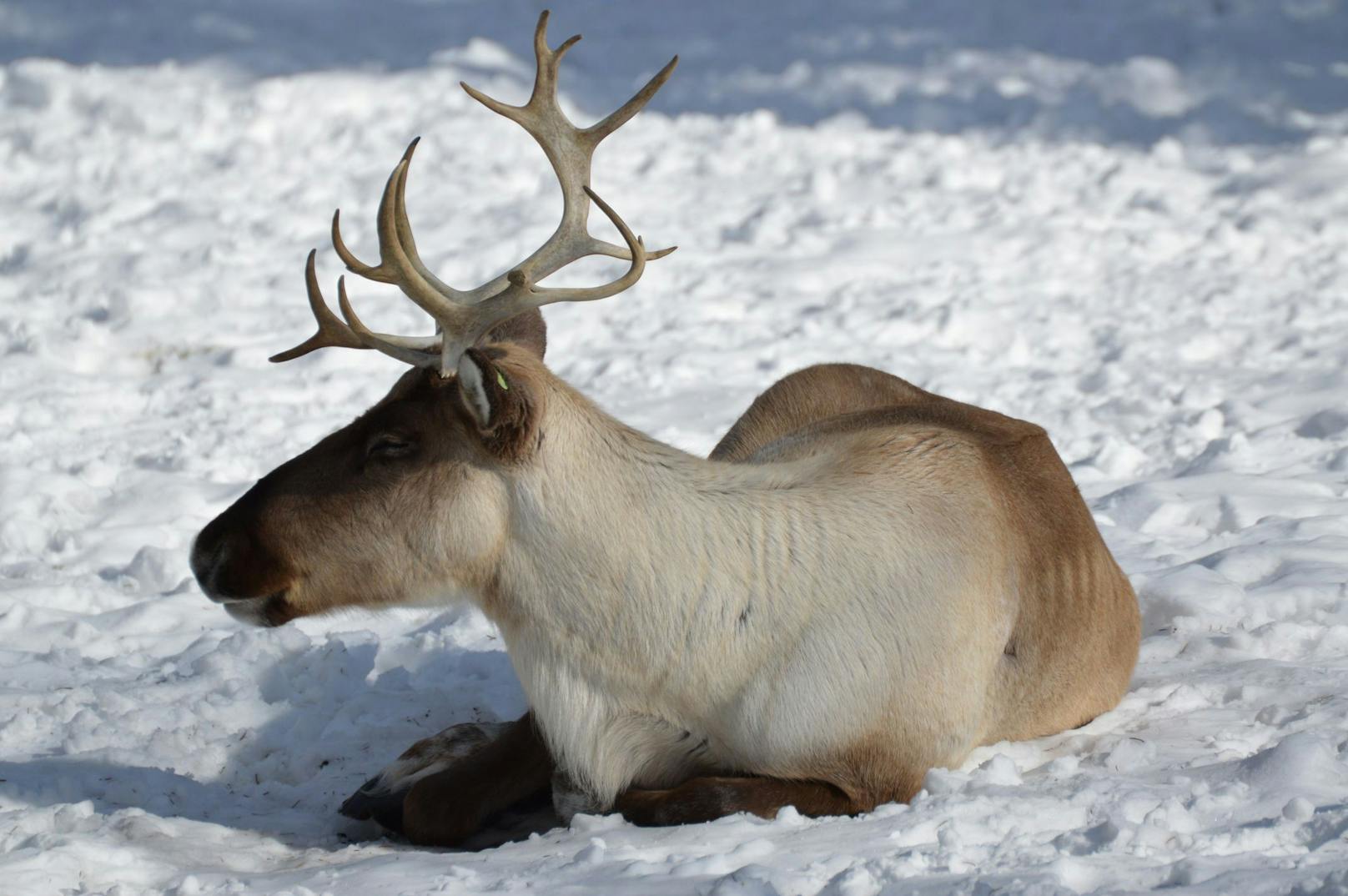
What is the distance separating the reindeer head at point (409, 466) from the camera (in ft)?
11.5

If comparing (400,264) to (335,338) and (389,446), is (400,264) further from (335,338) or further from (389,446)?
(389,446)

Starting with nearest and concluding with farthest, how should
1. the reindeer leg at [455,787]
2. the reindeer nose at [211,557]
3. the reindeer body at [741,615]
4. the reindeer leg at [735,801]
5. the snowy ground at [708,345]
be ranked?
the snowy ground at [708,345] → the reindeer leg at [735,801] → the reindeer body at [741,615] → the reindeer nose at [211,557] → the reindeer leg at [455,787]

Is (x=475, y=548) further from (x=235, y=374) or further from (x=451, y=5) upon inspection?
(x=451, y=5)

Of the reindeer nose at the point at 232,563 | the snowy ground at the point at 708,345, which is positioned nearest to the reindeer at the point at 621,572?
the reindeer nose at the point at 232,563

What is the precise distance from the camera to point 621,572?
3.62 m

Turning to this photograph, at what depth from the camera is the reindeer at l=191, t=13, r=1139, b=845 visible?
3.59 metres

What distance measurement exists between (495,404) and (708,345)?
4.96 m

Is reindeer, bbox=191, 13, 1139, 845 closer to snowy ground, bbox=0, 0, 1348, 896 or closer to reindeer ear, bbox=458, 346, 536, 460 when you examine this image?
reindeer ear, bbox=458, 346, 536, 460

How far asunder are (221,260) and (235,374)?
5.06 ft

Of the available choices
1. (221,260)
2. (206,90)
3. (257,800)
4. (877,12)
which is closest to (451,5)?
(206,90)

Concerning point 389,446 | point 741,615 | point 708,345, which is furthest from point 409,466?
point 708,345

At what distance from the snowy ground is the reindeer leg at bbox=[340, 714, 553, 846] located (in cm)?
9

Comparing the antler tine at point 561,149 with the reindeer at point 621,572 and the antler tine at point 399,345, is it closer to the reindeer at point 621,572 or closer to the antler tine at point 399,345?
the reindeer at point 621,572

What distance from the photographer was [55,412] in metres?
7.36
